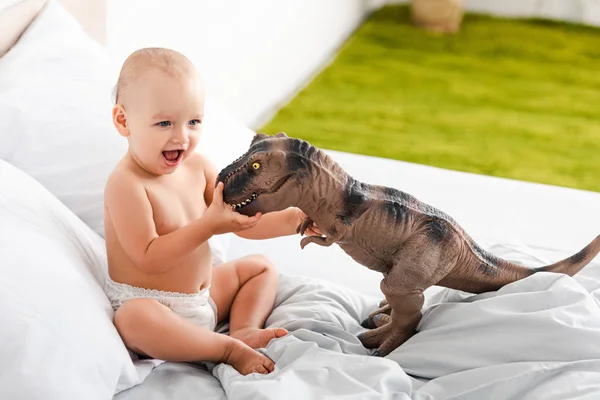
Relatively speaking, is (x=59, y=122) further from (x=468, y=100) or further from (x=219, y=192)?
(x=468, y=100)

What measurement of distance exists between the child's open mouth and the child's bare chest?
0.05 meters

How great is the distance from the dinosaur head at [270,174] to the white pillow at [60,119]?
36 centimetres

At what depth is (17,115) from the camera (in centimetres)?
146

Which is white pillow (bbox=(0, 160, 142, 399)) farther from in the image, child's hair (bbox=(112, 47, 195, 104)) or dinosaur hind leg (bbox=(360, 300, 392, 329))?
dinosaur hind leg (bbox=(360, 300, 392, 329))

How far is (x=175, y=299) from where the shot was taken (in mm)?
1355

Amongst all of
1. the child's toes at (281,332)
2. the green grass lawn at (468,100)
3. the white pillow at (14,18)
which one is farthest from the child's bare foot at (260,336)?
the green grass lawn at (468,100)

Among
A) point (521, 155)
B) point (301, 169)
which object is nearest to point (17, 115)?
point (301, 169)

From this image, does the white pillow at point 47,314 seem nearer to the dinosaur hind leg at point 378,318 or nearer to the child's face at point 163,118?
the child's face at point 163,118

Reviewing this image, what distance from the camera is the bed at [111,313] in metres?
1.12

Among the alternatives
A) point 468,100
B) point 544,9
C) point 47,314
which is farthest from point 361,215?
point 544,9

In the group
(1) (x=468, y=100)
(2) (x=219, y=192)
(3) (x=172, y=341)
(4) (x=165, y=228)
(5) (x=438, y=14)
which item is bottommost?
(1) (x=468, y=100)

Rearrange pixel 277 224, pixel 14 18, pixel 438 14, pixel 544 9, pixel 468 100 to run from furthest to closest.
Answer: pixel 544 9 → pixel 438 14 → pixel 468 100 → pixel 14 18 → pixel 277 224

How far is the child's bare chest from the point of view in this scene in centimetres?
134

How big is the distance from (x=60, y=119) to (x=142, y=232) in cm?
32
